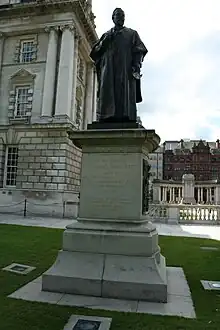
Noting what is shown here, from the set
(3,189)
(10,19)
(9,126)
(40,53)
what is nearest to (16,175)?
(3,189)

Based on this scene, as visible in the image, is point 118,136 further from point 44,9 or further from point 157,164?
point 157,164

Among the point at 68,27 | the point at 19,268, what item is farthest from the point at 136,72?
the point at 68,27

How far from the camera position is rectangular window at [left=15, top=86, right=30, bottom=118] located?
26562mm

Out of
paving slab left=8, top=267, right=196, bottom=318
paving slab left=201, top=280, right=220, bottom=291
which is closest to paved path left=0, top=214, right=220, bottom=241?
paving slab left=201, top=280, right=220, bottom=291

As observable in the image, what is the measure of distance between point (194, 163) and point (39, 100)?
7032 cm

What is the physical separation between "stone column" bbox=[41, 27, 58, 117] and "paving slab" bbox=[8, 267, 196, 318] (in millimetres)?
21270

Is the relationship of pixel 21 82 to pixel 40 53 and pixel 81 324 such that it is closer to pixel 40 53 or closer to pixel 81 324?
pixel 40 53

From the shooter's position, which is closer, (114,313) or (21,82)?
(114,313)

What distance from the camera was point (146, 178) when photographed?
19.5ft

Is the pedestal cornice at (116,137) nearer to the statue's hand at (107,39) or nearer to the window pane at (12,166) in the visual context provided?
the statue's hand at (107,39)

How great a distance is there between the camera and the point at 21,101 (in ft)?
88.0

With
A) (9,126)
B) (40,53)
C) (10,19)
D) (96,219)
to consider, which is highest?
(10,19)

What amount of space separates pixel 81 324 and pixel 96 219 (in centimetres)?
191

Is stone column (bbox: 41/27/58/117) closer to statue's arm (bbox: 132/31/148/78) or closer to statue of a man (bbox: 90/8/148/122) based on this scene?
statue of a man (bbox: 90/8/148/122)
